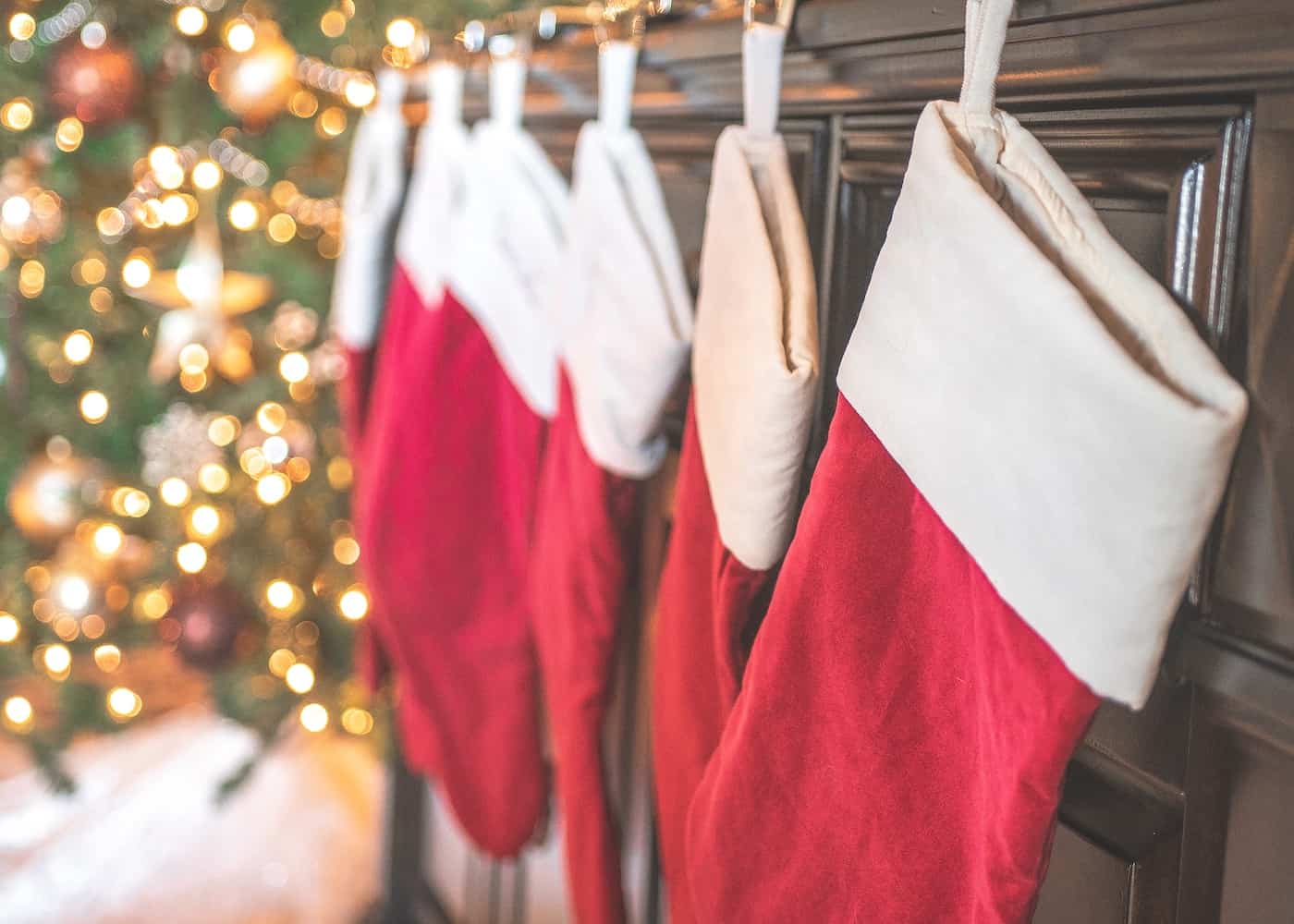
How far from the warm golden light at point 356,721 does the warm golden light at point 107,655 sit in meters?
0.47

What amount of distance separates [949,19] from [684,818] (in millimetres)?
556

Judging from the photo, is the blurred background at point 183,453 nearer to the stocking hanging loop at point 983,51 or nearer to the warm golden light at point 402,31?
the warm golden light at point 402,31

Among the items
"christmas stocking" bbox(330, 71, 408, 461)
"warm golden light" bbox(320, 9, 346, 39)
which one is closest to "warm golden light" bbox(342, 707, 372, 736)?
"christmas stocking" bbox(330, 71, 408, 461)

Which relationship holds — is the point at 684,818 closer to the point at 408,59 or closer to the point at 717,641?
the point at 717,641

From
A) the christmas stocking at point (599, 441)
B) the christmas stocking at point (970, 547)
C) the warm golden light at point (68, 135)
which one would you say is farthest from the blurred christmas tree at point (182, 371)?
the christmas stocking at point (970, 547)

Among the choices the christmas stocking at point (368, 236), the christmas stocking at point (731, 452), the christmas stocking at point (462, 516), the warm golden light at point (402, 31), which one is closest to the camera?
the christmas stocking at point (731, 452)

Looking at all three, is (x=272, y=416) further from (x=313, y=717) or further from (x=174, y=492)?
(x=313, y=717)

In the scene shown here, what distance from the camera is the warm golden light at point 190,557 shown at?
1845 mm

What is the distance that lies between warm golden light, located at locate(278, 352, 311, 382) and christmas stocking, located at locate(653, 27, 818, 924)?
3.88 ft

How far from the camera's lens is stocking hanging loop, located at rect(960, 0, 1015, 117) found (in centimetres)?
52

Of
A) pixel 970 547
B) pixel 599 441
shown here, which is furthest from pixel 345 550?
pixel 970 547

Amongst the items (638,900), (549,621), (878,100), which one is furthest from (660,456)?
(638,900)

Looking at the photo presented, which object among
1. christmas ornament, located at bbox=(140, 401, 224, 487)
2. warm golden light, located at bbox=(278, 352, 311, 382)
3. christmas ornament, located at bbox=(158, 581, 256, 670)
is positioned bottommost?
christmas ornament, located at bbox=(158, 581, 256, 670)

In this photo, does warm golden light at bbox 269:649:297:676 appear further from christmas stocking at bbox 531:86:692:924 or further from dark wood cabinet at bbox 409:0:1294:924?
dark wood cabinet at bbox 409:0:1294:924
